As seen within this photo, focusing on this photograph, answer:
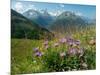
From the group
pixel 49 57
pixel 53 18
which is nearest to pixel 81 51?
pixel 49 57

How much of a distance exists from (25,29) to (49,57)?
38 cm

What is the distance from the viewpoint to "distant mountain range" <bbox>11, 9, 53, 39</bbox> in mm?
1823

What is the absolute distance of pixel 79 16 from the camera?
2.03 m

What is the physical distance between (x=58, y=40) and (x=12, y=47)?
1.56ft

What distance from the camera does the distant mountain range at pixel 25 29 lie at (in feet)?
5.98

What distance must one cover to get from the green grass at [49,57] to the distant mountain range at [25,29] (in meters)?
0.05

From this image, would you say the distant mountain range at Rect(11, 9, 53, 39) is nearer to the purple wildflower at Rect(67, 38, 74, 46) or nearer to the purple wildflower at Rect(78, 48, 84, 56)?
the purple wildflower at Rect(67, 38, 74, 46)

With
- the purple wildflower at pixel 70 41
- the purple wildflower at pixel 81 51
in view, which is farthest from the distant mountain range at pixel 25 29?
the purple wildflower at pixel 81 51

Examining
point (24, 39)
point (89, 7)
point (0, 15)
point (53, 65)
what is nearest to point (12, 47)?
point (24, 39)

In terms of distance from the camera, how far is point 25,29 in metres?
1.86

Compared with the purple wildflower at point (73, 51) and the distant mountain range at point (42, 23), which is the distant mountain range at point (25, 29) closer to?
the distant mountain range at point (42, 23)

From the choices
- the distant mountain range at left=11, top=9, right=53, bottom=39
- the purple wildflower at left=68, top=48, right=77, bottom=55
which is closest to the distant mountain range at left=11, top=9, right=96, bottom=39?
the distant mountain range at left=11, top=9, right=53, bottom=39

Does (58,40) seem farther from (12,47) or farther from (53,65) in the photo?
(12,47)

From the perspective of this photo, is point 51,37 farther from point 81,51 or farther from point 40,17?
point 81,51
